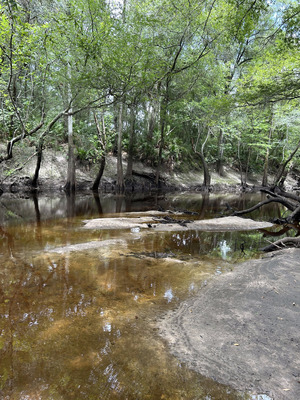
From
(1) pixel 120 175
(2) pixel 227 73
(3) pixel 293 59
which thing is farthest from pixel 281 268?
(2) pixel 227 73

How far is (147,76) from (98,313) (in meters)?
11.6

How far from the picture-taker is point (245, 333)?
9.09 ft

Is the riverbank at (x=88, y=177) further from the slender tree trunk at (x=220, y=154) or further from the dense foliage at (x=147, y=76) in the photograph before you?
the dense foliage at (x=147, y=76)

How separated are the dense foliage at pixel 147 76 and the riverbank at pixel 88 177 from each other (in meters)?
0.98

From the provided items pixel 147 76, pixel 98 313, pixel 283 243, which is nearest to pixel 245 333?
pixel 98 313

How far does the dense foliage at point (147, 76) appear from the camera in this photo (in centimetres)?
849

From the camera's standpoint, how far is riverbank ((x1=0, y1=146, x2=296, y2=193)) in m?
19.3

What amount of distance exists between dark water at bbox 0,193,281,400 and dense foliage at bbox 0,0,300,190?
14.7ft

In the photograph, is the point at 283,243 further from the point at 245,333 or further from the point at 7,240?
the point at 7,240

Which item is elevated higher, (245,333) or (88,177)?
(88,177)

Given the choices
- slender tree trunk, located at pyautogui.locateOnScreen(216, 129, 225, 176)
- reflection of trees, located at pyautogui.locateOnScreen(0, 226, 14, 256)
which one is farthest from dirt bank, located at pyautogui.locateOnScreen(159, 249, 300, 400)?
slender tree trunk, located at pyautogui.locateOnScreen(216, 129, 225, 176)

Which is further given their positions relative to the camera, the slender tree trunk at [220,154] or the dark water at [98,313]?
the slender tree trunk at [220,154]

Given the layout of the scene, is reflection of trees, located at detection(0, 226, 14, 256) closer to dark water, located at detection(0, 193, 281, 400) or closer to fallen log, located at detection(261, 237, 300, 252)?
dark water, located at detection(0, 193, 281, 400)

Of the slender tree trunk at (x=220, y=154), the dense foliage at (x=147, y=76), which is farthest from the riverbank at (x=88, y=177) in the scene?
the dense foliage at (x=147, y=76)
